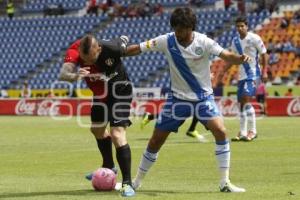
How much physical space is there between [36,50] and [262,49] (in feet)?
103

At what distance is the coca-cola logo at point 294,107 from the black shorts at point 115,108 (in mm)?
22264

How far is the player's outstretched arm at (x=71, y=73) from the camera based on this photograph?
367 inches

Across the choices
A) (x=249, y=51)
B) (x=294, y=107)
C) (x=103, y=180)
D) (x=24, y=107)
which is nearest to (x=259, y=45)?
(x=249, y=51)

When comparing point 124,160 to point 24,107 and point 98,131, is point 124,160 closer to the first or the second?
point 98,131

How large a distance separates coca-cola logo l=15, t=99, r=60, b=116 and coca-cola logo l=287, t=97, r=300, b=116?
1091cm

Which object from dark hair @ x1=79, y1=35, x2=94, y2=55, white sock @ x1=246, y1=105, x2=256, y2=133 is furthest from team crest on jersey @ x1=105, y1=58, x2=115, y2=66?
white sock @ x1=246, y1=105, x2=256, y2=133

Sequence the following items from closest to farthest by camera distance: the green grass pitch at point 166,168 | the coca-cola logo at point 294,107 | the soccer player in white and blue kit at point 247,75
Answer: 1. the green grass pitch at point 166,168
2. the soccer player in white and blue kit at point 247,75
3. the coca-cola logo at point 294,107

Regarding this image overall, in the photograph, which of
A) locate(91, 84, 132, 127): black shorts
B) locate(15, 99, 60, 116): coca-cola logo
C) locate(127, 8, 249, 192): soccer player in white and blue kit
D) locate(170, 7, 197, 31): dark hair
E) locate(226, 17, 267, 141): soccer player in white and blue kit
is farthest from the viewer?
locate(15, 99, 60, 116): coca-cola logo

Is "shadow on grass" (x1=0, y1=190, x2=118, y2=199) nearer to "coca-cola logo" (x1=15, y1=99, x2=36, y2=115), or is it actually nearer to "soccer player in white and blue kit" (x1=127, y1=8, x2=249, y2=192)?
"soccer player in white and blue kit" (x1=127, y1=8, x2=249, y2=192)

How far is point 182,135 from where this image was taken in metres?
20.9

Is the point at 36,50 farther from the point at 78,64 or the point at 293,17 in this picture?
the point at 78,64

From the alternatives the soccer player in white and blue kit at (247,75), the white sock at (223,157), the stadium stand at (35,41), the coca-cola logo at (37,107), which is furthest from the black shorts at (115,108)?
the stadium stand at (35,41)

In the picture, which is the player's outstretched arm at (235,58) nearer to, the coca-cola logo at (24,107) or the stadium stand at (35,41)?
the coca-cola logo at (24,107)

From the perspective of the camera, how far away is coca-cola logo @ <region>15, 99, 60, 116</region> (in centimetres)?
3722
